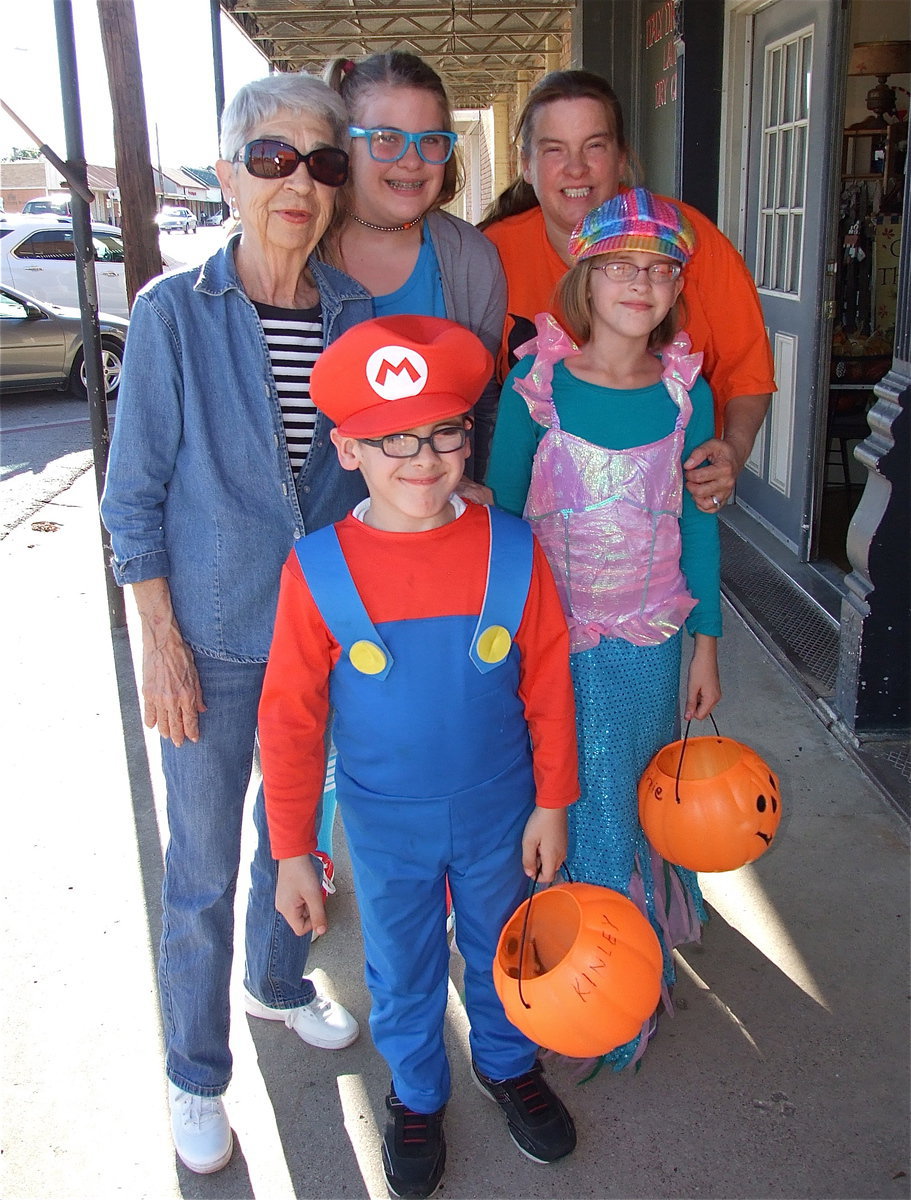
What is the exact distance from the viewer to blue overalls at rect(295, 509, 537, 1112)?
1903mm

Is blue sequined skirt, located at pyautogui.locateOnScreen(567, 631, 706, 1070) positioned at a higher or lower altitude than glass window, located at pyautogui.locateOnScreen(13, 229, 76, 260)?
lower

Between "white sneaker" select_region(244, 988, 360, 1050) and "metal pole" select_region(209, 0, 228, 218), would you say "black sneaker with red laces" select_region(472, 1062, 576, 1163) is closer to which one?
"white sneaker" select_region(244, 988, 360, 1050)

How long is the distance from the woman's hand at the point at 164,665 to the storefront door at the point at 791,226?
13.0 feet

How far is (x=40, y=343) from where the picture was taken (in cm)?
1285

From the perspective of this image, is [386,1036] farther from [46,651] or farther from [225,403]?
[46,651]

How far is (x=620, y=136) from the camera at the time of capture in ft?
8.39

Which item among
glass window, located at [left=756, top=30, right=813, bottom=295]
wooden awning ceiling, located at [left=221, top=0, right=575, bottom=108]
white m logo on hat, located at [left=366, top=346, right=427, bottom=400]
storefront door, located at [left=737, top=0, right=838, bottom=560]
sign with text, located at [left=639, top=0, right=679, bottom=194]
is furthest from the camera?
wooden awning ceiling, located at [left=221, top=0, right=575, bottom=108]

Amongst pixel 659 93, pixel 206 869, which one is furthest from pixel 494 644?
pixel 659 93

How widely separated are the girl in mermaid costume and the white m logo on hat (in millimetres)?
480

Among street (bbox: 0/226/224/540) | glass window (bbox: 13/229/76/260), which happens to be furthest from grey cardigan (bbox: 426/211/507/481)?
glass window (bbox: 13/229/76/260)

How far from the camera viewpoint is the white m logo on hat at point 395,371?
1.76 metres

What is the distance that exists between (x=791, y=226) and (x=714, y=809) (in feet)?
14.0

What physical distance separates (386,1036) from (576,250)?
1.62 meters

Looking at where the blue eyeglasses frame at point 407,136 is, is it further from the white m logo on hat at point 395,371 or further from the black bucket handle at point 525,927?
the black bucket handle at point 525,927
